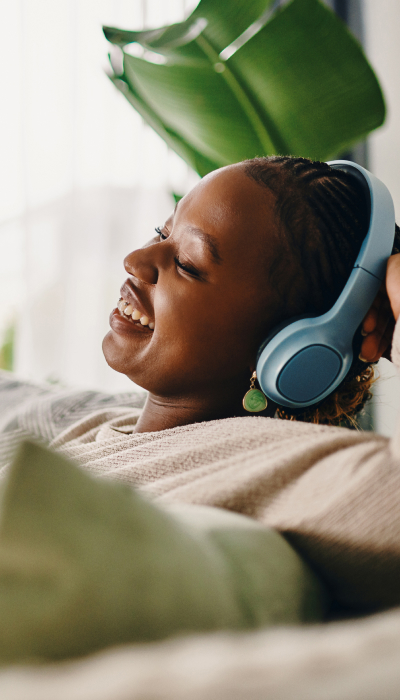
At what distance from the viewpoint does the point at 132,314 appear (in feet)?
2.94

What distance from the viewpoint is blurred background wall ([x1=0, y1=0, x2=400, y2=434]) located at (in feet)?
6.56

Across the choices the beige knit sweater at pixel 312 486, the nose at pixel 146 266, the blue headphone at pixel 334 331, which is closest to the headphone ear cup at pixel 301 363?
the blue headphone at pixel 334 331

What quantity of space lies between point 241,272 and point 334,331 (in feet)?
0.57

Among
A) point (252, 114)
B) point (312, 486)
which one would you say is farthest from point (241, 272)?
point (252, 114)

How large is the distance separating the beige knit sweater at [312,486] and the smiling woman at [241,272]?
0.78 ft

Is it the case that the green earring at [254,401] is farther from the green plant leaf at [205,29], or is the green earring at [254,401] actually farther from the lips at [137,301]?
the green plant leaf at [205,29]

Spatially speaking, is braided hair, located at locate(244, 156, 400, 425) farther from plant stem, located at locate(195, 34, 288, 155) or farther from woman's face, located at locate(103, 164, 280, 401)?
plant stem, located at locate(195, 34, 288, 155)

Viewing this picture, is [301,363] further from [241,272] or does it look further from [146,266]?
[146,266]

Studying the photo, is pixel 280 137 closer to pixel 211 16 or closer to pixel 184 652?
pixel 211 16


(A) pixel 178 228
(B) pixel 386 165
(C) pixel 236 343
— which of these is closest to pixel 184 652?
(C) pixel 236 343

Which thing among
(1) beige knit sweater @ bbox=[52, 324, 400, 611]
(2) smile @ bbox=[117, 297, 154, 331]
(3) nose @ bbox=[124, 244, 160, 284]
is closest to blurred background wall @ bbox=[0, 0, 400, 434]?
(2) smile @ bbox=[117, 297, 154, 331]

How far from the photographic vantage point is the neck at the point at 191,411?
81cm

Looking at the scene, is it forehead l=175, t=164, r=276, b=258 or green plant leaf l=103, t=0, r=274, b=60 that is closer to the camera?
forehead l=175, t=164, r=276, b=258

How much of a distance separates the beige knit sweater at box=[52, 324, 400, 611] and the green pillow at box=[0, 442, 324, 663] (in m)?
0.11
